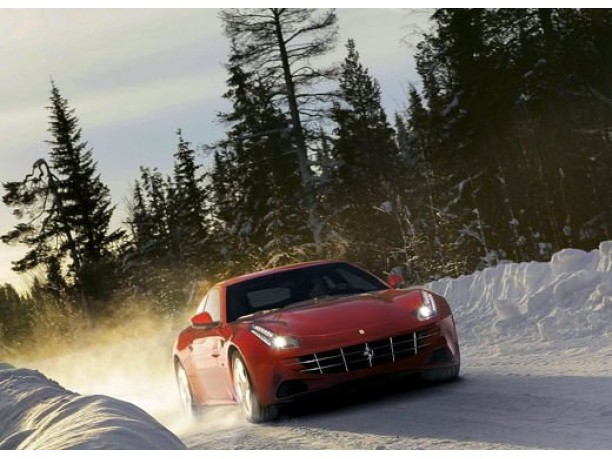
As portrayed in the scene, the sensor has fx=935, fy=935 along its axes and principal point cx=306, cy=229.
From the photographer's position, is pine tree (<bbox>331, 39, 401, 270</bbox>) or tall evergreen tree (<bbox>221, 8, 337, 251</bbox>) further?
pine tree (<bbox>331, 39, 401, 270</bbox>)

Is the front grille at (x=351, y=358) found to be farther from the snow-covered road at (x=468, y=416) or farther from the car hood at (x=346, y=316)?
the snow-covered road at (x=468, y=416)

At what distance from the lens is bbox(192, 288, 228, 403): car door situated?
330 inches

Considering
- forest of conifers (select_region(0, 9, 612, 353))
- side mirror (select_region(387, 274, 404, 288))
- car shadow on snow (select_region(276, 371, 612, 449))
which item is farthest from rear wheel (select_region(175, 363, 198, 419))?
forest of conifers (select_region(0, 9, 612, 353))

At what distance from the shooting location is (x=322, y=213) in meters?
31.7

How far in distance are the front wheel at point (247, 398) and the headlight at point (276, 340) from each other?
1.04ft

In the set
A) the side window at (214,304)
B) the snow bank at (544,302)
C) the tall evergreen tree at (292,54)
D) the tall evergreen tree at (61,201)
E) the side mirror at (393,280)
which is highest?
the tall evergreen tree at (292,54)

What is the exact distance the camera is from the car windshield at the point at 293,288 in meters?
8.52

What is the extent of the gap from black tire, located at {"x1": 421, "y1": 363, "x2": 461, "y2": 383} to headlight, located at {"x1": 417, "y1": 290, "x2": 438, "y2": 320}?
536mm

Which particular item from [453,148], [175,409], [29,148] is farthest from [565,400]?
[453,148]

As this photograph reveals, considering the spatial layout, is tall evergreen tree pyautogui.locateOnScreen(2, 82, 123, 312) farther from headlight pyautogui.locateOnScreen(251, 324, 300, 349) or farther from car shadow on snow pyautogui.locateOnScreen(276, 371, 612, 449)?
car shadow on snow pyautogui.locateOnScreen(276, 371, 612, 449)

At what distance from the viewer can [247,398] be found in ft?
25.3

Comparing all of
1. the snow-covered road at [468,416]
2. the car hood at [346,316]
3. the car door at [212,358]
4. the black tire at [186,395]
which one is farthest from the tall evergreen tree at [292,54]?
the snow-covered road at [468,416]

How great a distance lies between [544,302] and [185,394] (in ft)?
15.4

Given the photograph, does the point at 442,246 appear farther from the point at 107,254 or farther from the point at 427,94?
the point at 107,254
